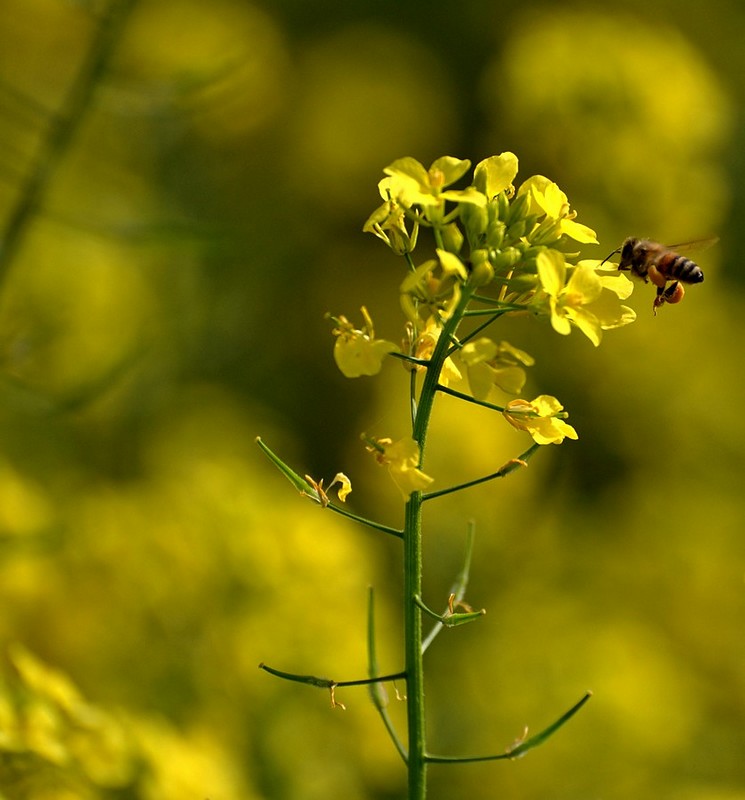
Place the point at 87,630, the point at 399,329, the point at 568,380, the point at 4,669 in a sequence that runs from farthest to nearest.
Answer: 1. the point at 399,329
2. the point at 568,380
3. the point at 87,630
4. the point at 4,669

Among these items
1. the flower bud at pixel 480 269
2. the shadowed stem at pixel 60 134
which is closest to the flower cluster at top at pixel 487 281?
the flower bud at pixel 480 269

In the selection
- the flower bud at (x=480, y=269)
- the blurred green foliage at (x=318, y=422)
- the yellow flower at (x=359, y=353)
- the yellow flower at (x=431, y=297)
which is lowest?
the blurred green foliage at (x=318, y=422)

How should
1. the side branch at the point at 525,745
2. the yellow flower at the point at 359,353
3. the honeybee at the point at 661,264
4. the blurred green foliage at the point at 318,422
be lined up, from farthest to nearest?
the blurred green foliage at the point at 318,422, the honeybee at the point at 661,264, the yellow flower at the point at 359,353, the side branch at the point at 525,745

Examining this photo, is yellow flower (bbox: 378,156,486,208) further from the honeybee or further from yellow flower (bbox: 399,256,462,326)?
the honeybee

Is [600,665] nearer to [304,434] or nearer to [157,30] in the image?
[304,434]

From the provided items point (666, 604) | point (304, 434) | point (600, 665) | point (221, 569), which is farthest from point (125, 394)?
point (666, 604)

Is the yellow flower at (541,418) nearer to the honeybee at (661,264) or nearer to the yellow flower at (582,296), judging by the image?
the yellow flower at (582,296)

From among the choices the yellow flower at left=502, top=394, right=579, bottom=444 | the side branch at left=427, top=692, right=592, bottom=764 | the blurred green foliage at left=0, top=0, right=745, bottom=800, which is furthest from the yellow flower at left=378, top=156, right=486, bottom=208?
the blurred green foliage at left=0, top=0, right=745, bottom=800
